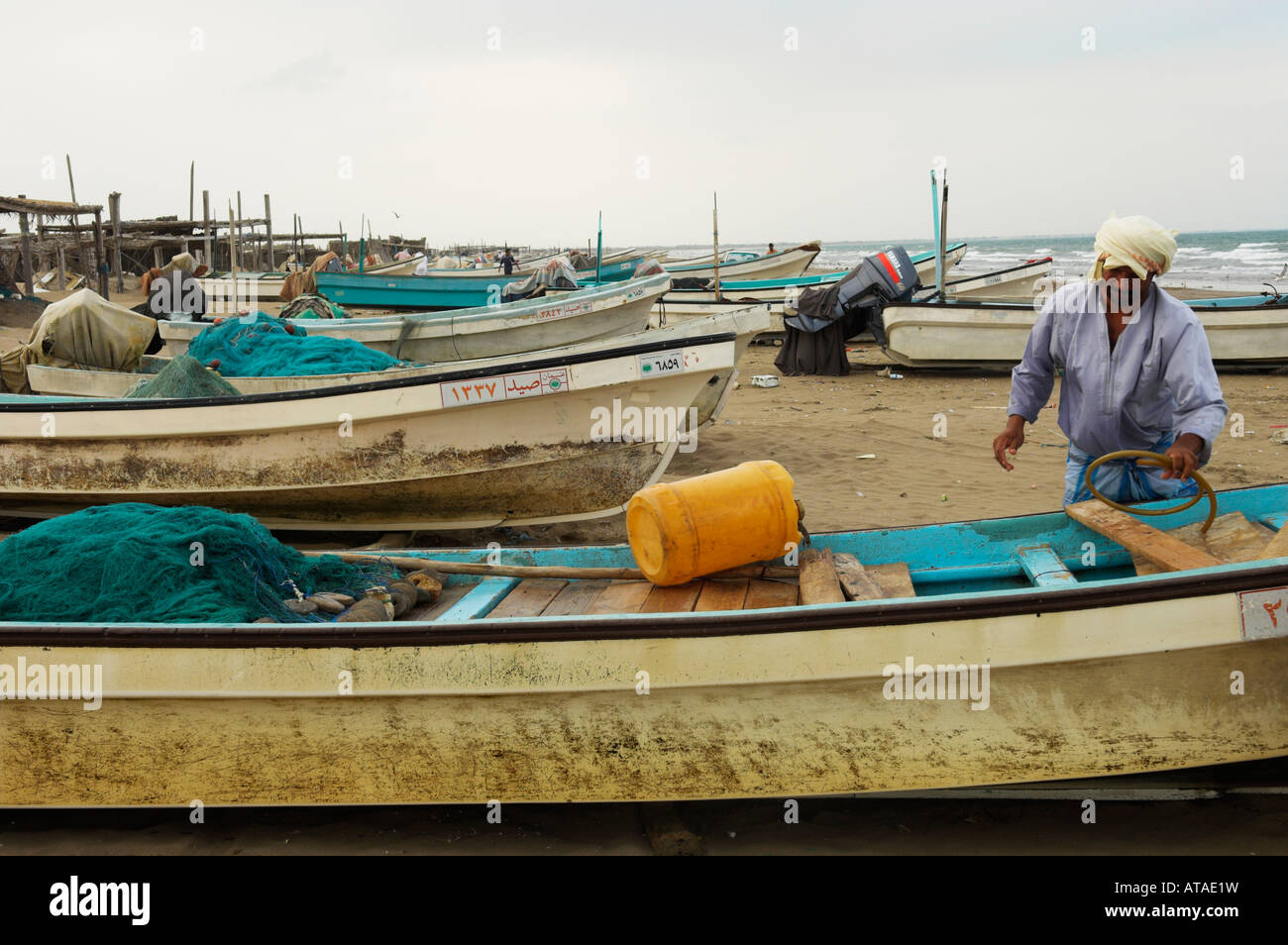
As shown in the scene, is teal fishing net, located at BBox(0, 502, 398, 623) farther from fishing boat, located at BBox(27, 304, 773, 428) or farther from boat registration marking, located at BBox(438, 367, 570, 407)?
fishing boat, located at BBox(27, 304, 773, 428)

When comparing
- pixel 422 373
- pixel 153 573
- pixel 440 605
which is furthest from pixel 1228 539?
pixel 422 373

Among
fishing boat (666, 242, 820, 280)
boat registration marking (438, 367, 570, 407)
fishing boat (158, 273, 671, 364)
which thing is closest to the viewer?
boat registration marking (438, 367, 570, 407)

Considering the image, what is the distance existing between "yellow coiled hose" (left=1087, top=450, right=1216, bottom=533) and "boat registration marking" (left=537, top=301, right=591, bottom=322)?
8.97 metres

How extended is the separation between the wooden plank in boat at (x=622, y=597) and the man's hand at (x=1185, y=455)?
1.77m

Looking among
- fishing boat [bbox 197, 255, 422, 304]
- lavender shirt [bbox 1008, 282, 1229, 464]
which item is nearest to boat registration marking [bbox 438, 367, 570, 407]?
lavender shirt [bbox 1008, 282, 1229, 464]

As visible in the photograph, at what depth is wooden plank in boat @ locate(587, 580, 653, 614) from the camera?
3.39 m

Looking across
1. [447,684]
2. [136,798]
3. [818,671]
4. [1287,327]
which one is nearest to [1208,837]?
[818,671]

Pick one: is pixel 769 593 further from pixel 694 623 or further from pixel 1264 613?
pixel 1264 613

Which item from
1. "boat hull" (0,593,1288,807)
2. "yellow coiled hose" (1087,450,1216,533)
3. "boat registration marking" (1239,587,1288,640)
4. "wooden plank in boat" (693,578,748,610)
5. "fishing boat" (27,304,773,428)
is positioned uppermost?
"fishing boat" (27,304,773,428)

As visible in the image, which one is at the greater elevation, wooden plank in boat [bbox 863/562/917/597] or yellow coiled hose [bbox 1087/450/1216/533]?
yellow coiled hose [bbox 1087/450/1216/533]

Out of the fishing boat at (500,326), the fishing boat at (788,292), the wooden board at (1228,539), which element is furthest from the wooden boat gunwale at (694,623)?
the fishing boat at (788,292)

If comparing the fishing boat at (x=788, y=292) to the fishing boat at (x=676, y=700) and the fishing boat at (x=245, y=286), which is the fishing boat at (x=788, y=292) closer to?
the fishing boat at (x=245, y=286)

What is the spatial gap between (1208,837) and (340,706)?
2699mm
